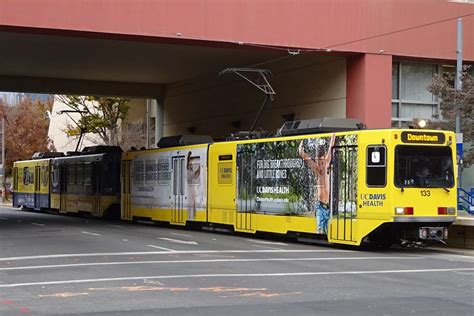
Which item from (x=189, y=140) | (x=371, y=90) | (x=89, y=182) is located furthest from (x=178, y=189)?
(x=89, y=182)

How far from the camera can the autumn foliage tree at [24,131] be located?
2899 inches

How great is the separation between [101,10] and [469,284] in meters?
17.4

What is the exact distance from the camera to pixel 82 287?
11344mm

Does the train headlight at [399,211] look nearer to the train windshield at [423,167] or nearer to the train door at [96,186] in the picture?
the train windshield at [423,167]

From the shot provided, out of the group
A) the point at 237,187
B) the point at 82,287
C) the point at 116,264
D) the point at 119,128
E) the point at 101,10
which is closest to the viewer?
the point at 82,287

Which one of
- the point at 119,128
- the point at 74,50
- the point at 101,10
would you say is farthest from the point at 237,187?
the point at 119,128

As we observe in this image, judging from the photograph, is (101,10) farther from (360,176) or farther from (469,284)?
(469,284)

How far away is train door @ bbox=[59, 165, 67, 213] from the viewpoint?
124ft

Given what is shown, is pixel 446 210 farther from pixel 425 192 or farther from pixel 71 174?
pixel 71 174

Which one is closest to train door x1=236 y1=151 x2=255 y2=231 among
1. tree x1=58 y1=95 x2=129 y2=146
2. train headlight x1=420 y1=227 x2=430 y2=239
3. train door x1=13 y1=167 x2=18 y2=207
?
train headlight x1=420 y1=227 x2=430 y2=239

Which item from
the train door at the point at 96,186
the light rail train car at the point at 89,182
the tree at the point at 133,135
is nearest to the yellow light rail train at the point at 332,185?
the light rail train car at the point at 89,182

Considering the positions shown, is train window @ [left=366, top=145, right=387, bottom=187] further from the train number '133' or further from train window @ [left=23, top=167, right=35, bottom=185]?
train window @ [left=23, top=167, right=35, bottom=185]

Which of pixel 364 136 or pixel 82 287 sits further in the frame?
pixel 364 136

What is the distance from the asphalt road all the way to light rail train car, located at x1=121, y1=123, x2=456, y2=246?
0.73 metres
